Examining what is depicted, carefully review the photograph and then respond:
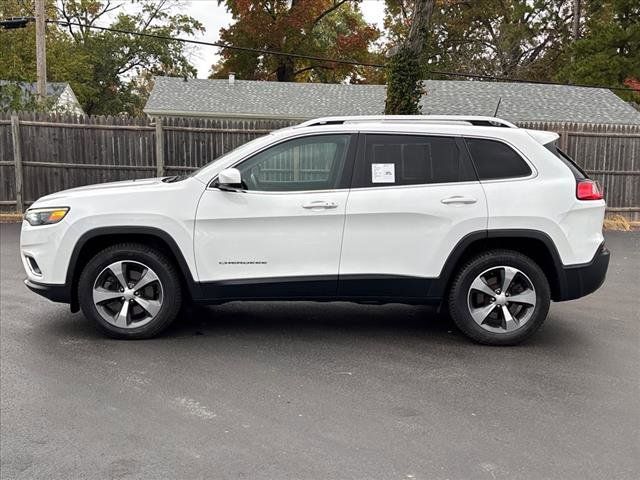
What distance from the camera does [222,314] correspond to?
6.23 metres

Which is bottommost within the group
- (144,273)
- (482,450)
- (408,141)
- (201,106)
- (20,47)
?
(482,450)

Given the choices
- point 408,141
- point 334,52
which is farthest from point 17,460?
point 334,52

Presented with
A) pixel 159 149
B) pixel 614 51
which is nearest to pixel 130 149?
pixel 159 149

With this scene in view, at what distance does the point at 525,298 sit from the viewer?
5.21 m

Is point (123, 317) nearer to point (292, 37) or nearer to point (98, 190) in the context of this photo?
point (98, 190)

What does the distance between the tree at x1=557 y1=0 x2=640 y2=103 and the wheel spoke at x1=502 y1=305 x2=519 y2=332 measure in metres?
25.7

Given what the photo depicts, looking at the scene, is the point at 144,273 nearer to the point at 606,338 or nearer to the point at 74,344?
the point at 74,344

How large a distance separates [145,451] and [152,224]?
2158 mm

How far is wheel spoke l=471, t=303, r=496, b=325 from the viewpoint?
5.24 metres

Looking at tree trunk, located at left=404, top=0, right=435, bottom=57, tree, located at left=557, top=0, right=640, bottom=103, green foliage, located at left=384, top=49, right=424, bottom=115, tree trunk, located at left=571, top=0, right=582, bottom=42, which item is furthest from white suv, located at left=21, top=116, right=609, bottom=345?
tree trunk, located at left=571, top=0, right=582, bottom=42

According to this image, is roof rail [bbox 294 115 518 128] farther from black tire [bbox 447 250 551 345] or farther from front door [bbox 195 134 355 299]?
black tire [bbox 447 250 551 345]

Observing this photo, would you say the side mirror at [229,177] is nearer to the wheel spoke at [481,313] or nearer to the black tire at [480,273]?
the black tire at [480,273]

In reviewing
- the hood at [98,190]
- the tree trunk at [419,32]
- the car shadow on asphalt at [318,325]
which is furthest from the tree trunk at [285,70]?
the hood at [98,190]

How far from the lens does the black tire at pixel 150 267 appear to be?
17.1 feet
